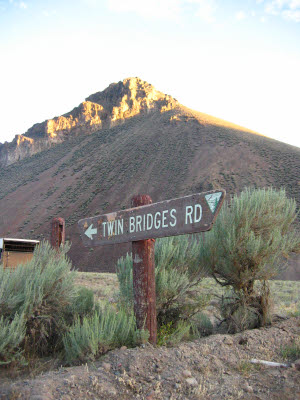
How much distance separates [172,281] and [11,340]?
2312 millimetres

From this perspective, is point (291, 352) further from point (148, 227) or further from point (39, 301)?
point (39, 301)

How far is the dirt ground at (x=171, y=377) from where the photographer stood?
307cm

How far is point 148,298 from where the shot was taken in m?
4.24

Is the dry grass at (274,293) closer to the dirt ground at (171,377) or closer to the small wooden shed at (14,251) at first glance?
the dirt ground at (171,377)

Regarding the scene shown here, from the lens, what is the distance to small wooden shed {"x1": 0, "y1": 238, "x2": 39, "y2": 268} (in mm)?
13016

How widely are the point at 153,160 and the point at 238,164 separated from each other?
1184cm

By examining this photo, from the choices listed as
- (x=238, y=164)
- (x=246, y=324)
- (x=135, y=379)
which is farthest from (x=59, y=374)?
(x=238, y=164)

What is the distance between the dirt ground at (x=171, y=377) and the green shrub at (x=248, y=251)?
1.38 metres

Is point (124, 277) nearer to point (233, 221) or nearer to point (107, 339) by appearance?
point (107, 339)

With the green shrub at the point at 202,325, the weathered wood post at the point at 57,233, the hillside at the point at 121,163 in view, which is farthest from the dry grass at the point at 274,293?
the hillside at the point at 121,163

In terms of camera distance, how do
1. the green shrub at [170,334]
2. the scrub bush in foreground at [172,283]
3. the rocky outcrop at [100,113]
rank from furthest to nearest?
1. the rocky outcrop at [100,113]
2. the scrub bush in foreground at [172,283]
3. the green shrub at [170,334]

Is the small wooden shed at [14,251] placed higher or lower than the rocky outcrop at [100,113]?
lower

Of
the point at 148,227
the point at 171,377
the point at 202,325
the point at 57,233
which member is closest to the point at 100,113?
the point at 57,233

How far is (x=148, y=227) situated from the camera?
410 cm
